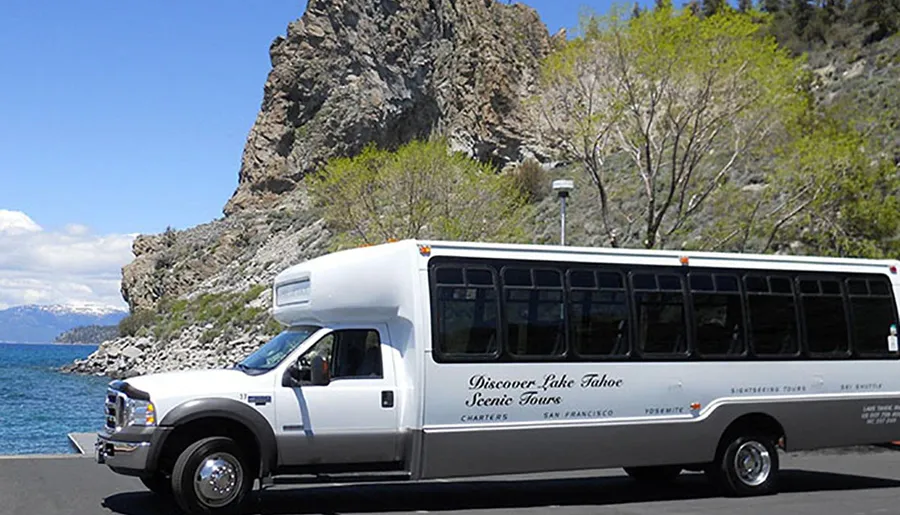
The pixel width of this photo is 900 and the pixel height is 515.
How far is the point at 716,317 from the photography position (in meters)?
13.4

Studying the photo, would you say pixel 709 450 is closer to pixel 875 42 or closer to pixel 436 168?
pixel 436 168

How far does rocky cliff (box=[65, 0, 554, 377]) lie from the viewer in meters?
76.1

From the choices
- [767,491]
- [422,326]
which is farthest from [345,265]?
[767,491]

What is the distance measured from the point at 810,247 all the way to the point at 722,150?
424 centimetres

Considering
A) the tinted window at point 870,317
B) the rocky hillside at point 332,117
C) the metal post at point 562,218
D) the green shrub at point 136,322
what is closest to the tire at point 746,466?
the tinted window at point 870,317

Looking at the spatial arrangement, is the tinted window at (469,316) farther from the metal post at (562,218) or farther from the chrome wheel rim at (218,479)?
the metal post at (562,218)

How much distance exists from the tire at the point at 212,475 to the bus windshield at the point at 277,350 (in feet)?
3.07

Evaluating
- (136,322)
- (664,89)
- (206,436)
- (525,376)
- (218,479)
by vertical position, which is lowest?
(218,479)

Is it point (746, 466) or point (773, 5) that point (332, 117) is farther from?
point (746, 466)

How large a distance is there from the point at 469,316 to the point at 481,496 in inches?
107

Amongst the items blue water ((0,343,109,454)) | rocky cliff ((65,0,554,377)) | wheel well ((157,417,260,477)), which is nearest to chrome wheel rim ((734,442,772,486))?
wheel well ((157,417,260,477))

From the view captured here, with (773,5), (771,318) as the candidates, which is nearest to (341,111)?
(773,5)

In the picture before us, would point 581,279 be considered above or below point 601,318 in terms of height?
above

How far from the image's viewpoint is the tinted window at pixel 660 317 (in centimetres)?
1285
